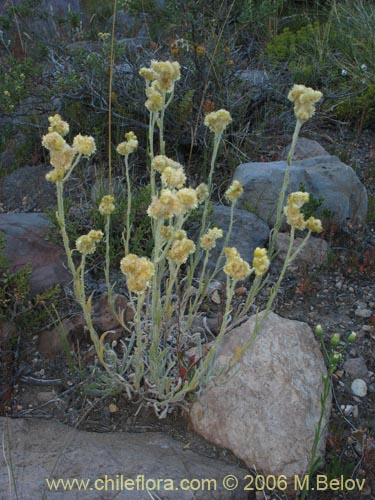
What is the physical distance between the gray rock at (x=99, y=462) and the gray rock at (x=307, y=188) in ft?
5.79

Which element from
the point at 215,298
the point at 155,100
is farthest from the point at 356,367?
the point at 155,100

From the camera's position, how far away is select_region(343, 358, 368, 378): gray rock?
8.27 feet

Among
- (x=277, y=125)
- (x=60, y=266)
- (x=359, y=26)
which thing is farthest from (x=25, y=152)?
(x=359, y=26)

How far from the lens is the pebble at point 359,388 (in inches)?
96.2

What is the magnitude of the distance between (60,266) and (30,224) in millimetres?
308

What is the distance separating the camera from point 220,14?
14.9 ft

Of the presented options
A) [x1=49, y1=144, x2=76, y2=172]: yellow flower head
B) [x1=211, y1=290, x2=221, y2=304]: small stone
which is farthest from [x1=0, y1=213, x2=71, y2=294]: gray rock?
[x1=49, y1=144, x2=76, y2=172]: yellow flower head

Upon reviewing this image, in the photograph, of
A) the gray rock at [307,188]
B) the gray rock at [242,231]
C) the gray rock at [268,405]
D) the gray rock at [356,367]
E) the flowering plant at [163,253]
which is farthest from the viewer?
the gray rock at [307,188]

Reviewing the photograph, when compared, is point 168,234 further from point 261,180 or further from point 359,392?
point 261,180

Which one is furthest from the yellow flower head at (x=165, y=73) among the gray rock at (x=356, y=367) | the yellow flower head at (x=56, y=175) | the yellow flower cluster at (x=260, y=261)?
the gray rock at (x=356, y=367)

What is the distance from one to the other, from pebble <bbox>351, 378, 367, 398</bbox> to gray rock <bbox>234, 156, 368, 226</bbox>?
120 cm

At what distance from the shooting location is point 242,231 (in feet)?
10.5

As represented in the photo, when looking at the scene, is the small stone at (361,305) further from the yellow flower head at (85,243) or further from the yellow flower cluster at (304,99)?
the yellow flower head at (85,243)

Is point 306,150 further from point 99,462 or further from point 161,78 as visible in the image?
point 99,462
